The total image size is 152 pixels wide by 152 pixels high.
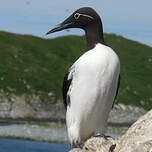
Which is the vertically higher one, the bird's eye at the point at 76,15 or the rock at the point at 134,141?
the bird's eye at the point at 76,15

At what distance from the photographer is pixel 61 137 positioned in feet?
206

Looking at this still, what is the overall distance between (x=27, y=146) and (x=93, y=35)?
44940 millimetres

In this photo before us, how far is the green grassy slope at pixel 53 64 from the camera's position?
8106 centimetres

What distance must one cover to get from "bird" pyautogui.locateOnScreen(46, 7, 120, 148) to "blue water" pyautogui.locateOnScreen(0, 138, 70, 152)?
40.2 m

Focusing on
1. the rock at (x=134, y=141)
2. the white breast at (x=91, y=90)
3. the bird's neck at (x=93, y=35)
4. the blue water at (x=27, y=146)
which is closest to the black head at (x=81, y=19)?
the bird's neck at (x=93, y=35)

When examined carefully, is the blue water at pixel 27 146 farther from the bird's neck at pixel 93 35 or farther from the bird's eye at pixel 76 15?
the bird's neck at pixel 93 35

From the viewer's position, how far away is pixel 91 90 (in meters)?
11.4

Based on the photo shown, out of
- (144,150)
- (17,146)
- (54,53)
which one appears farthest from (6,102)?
(144,150)

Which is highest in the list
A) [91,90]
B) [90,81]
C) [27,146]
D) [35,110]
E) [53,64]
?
[90,81]

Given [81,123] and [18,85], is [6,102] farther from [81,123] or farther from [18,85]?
[81,123]

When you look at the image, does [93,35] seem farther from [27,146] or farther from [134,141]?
[27,146]

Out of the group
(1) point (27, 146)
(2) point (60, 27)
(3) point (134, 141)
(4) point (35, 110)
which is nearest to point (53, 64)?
(4) point (35, 110)

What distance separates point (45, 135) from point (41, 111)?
13016mm

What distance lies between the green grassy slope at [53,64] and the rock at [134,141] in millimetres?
67563
